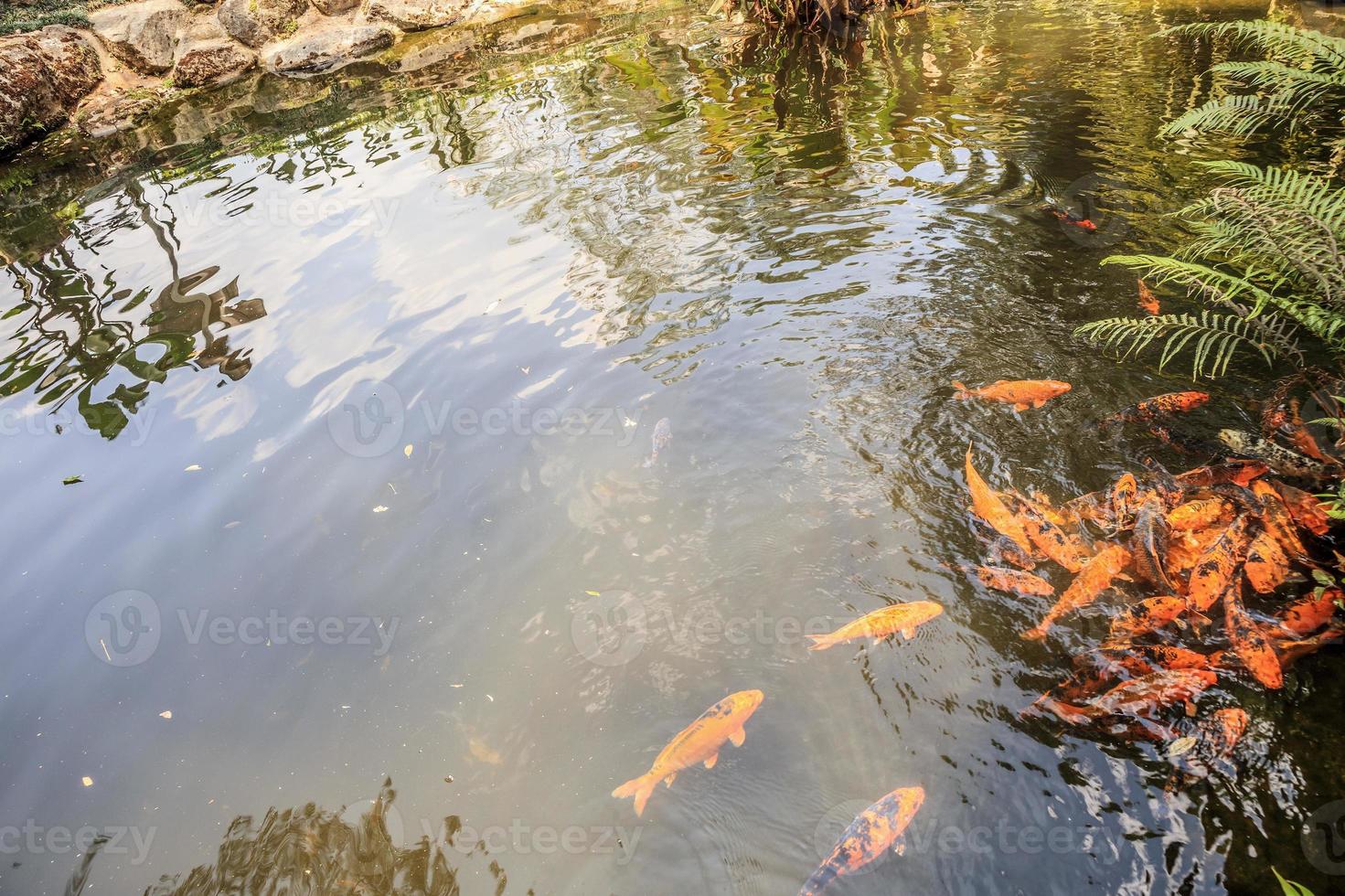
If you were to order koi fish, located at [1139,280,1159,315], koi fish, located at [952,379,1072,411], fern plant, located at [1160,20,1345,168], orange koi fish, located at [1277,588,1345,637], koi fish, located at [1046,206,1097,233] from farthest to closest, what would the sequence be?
1. koi fish, located at [1046,206,1097,233]
2. fern plant, located at [1160,20,1345,168]
3. koi fish, located at [1139,280,1159,315]
4. koi fish, located at [952,379,1072,411]
5. orange koi fish, located at [1277,588,1345,637]

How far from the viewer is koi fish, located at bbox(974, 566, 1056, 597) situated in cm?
312

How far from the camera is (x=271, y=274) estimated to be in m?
7.24

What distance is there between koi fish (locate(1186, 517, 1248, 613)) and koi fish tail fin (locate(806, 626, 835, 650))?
1.41 meters

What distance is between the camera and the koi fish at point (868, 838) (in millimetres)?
2455

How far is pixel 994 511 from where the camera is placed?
3.46 meters

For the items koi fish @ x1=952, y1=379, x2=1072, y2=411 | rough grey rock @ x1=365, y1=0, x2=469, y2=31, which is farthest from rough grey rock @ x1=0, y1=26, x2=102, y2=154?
koi fish @ x1=952, y1=379, x2=1072, y2=411

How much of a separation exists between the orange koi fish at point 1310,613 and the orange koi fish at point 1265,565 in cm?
11

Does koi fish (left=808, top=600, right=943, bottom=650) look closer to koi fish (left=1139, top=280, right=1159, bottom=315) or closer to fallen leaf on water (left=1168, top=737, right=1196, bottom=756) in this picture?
fallen leaf on water (left=1168, top=737, right=1196, bottom=756)

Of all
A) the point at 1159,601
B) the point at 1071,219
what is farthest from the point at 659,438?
the point at 1071,219

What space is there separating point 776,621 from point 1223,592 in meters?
1.78

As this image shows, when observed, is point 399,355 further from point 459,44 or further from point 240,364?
point 459,44

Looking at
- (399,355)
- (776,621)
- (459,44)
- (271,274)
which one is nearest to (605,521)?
(776,621)

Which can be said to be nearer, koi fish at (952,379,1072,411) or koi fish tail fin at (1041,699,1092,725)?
koi fish tail fin at (1041,699,1092,725)

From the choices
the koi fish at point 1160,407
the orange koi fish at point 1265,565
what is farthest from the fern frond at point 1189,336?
the orange koi fish at point 1265,565
